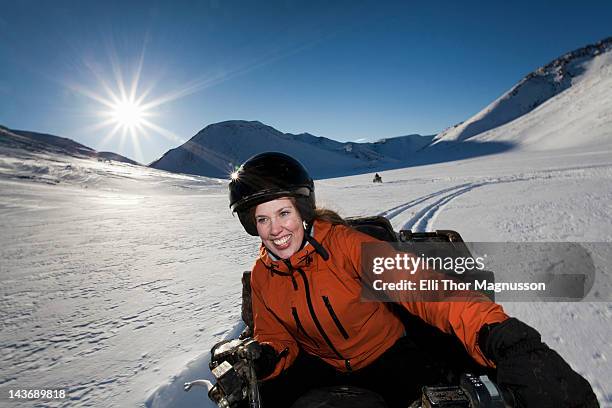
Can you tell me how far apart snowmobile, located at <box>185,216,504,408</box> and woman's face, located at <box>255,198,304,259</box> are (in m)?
0.60

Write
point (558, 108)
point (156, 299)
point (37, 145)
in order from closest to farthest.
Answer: point (156, 299) < point (558, 108) < point (37, 145)

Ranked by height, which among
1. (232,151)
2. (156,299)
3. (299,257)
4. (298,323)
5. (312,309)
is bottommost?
(156,299)

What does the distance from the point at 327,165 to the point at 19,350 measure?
119m

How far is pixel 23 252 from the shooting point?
23.4 feet

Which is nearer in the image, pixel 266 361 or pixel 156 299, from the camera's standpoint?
pixel 266 361

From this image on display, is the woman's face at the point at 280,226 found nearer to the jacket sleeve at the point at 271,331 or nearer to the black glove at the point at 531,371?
the jacket sleeve at the point at 271,331

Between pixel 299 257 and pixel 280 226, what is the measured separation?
0.26 metres

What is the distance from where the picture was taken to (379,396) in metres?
1.69

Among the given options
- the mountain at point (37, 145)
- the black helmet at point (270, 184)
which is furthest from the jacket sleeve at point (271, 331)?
the mountain at point (37, 145)

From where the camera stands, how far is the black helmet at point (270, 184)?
6.93 ft

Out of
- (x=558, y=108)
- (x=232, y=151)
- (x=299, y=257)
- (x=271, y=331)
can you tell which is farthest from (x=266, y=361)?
(x=232, y=151)

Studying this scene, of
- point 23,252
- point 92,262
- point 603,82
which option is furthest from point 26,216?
point 603,82

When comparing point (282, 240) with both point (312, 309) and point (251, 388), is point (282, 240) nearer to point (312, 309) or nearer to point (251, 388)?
point (312, 309)

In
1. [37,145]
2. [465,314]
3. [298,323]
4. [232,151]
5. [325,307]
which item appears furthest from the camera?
[232,151]
